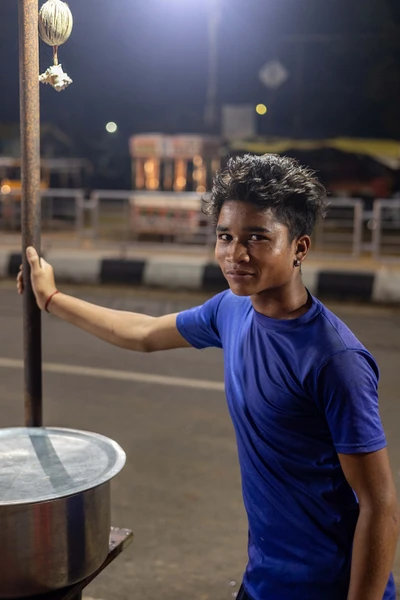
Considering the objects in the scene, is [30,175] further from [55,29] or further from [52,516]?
[52,516]

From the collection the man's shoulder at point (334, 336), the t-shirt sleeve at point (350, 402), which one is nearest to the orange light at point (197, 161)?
the man's shoulder at point (334, 336)

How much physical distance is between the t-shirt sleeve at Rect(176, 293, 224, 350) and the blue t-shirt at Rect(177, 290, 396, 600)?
310mm

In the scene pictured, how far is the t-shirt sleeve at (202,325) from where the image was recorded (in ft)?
A: 7.51

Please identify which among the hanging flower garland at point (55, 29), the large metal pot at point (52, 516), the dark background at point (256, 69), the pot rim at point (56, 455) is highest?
the dark background at point (256, 69)

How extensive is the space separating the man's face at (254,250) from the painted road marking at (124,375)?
4224 mm

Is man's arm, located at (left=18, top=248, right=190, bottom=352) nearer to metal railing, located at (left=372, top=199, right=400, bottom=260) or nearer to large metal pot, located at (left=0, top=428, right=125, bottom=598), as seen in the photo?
large metal pot, located at (left=0, top=428, right=125, bottom=598)

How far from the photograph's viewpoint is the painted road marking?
612cm

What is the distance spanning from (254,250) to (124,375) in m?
4.69

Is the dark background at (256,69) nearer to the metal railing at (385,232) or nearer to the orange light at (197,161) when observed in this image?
the orange light at (197,161)

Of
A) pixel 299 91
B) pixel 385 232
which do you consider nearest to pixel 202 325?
pixel 385 232

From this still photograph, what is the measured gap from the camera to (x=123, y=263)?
35.4 ft

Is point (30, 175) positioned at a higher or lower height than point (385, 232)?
higher

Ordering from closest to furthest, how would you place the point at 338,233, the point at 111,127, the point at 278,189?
1. the point at 278,189
2. the point at 338,233
3. the point at 111,127

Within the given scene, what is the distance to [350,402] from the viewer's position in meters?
1.68
